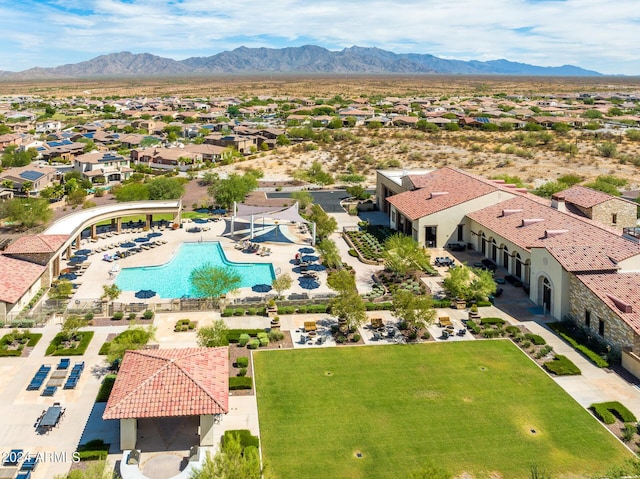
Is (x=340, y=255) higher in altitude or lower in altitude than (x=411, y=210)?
lower

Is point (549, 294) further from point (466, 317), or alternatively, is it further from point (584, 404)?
point (584, 404)

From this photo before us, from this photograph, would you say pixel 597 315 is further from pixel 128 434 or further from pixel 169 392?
pixel 128 434

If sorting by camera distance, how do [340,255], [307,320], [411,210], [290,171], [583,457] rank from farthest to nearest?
[290,171] < [411,210] < [340,255] < [307,320] < [583,457]

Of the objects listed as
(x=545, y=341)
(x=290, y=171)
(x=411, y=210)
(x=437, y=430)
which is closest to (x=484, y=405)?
(x=437, y=430)

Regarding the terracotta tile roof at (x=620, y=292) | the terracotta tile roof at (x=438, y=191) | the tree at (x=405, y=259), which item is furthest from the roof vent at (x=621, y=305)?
the terracotta tile roof at (x=438, y=191)

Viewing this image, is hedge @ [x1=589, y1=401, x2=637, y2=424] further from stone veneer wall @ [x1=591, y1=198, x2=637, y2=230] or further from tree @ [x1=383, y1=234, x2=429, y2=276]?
stone veneer wall @ [x1=591, y1=198, x2=637, y2=230]

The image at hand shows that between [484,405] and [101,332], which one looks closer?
[484,405]

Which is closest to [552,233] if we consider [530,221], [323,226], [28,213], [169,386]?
[530,221]
